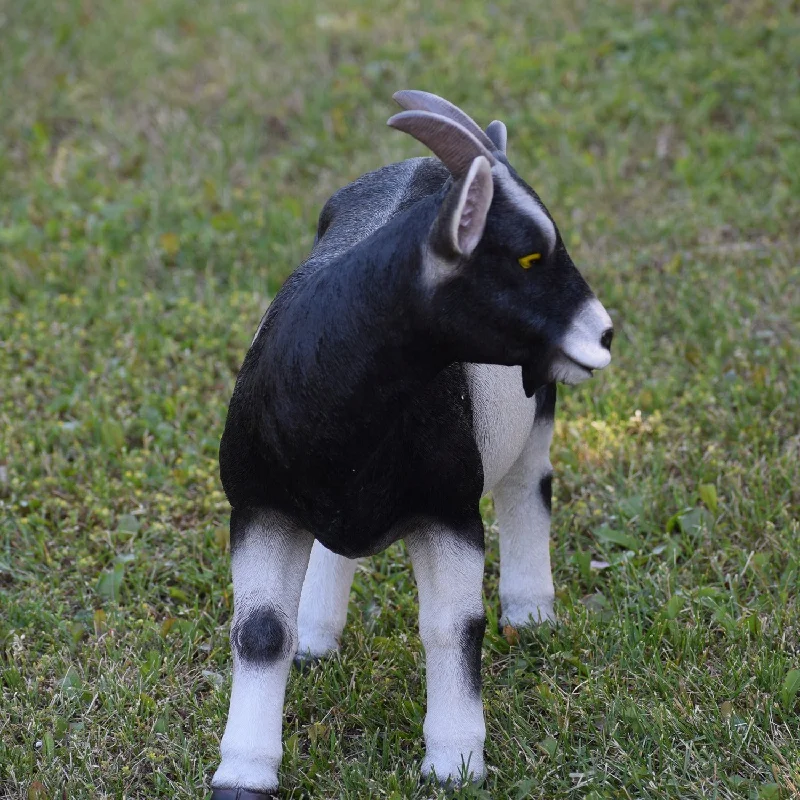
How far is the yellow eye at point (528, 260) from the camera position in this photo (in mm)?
2768

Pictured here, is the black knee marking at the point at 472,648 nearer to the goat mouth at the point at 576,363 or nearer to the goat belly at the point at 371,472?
the goat belly at the point at 371,472

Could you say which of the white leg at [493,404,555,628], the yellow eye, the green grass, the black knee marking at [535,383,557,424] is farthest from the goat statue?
the green grass

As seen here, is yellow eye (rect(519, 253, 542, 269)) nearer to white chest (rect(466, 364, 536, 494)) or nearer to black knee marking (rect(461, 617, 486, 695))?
white chest (rect(466, 364, 536, 494))

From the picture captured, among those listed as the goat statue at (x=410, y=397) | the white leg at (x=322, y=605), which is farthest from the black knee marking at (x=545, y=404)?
the white leg at (x=322, y=605)

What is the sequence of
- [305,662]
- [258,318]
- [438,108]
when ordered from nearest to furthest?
[438,108], [305,662], [258,318]

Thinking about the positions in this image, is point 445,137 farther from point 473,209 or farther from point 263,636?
point 263,636

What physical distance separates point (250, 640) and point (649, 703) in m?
1.29

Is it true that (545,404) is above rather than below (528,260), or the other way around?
below

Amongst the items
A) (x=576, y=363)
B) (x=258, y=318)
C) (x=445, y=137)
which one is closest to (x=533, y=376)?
(x=576, y=363)

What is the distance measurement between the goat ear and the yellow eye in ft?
0.42

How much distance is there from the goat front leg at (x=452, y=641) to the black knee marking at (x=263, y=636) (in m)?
0.41

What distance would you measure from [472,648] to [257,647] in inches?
24.1

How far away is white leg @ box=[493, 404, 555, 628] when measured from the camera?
3957 mm

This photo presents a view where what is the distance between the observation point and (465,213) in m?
2.70
